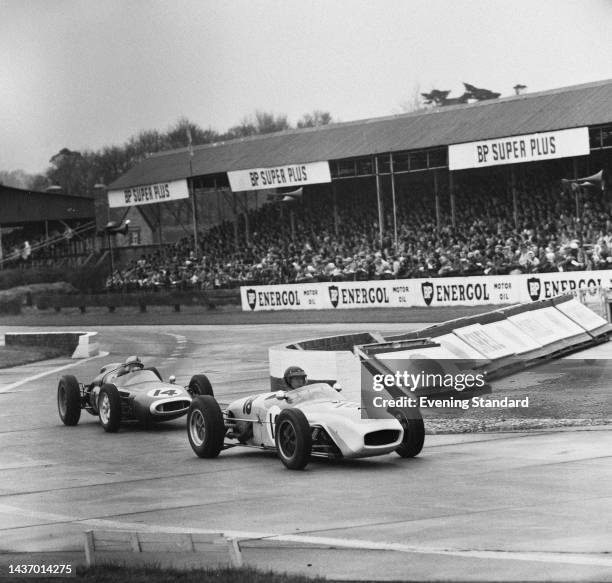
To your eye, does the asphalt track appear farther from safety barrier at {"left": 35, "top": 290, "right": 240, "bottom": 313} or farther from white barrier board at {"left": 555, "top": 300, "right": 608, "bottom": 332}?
safety barrier at {"left": 35, "top": 290, "right": 240, "bottom": 313}

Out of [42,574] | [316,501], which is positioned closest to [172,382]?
[316,501]

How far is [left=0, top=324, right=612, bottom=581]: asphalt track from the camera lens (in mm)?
7309

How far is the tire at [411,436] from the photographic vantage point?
1200cm

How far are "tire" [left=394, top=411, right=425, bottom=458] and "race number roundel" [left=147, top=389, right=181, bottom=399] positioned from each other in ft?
16.5

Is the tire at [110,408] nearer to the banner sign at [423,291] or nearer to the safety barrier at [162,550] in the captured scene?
the safety barrier at [162,550]

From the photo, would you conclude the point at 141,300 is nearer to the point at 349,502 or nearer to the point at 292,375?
the point at 292,375

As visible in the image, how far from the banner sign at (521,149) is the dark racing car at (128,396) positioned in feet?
88.5

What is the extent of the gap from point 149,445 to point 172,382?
2027 mm

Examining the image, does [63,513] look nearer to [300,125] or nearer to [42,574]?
[42,574]

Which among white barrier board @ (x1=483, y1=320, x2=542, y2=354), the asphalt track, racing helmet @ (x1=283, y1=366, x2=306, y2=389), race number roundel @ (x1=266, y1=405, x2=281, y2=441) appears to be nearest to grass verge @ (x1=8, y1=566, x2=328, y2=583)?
the asphalt track

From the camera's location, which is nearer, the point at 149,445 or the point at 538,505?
the point at 538,505

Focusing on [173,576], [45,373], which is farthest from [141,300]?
[173,576]

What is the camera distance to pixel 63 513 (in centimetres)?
1005

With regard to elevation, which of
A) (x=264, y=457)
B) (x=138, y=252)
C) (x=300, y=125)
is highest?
(x=300, y=125)
